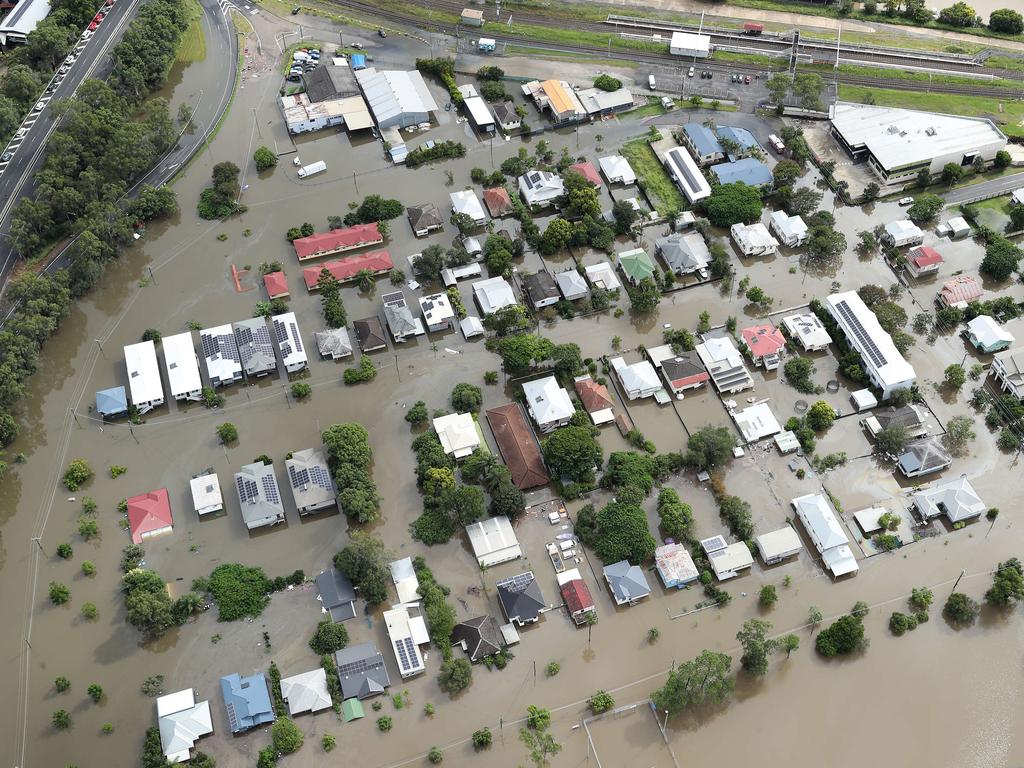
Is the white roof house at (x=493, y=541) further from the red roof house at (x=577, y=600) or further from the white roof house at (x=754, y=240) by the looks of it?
the white roof house at (x=754, y=240)

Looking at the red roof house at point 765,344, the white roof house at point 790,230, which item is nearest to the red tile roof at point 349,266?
the red roof house at point 765,344

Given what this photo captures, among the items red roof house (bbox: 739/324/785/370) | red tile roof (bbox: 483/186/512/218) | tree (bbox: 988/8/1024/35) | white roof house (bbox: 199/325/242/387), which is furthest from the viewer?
tree (bbox: 988/8/1024/35)

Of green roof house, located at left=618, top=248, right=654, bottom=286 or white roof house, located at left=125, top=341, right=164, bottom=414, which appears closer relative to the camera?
white roof house, located at left=125, top=341, right=164, bottom=414

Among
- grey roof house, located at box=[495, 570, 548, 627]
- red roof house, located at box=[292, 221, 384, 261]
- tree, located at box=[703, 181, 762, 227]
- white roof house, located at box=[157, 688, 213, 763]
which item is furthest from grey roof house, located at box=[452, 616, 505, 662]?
tree, located at box=[703, 181, 762, 227]

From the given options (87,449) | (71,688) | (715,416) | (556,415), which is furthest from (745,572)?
(87,449)

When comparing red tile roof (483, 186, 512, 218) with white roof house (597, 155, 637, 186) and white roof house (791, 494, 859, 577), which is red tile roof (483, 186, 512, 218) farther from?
white roof house (791, 494, 859, 577)

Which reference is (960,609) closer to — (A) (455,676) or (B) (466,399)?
(A) (455,676)
